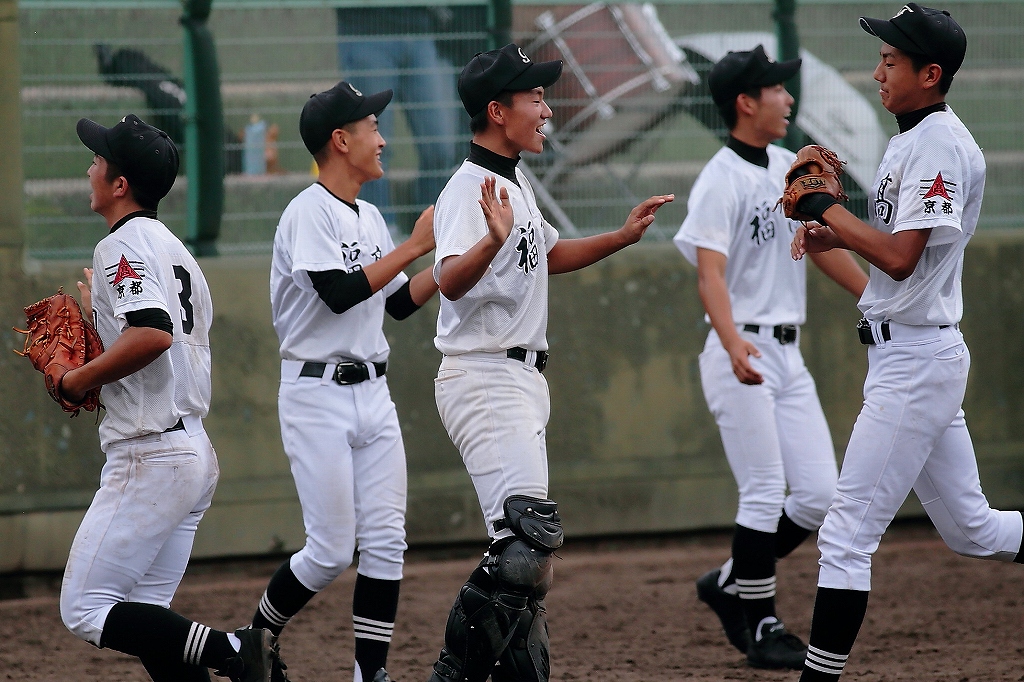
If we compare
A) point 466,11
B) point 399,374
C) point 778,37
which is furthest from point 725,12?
point 399,374

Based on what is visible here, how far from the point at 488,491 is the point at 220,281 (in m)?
3.17

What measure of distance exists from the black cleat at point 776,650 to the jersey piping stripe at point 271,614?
72.7 inches

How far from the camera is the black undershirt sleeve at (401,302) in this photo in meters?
4.91

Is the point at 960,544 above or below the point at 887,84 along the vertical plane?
below

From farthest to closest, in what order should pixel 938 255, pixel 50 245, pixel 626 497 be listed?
pixel 626 497, pixel 50 245, pixel 938 255

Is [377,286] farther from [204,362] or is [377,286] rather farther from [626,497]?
[626,497]

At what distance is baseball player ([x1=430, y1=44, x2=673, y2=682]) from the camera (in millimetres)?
3836

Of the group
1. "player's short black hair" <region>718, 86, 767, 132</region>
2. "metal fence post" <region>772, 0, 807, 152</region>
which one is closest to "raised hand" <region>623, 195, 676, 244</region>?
"player's short black hair" <region>718, 86, 767, 132</region>

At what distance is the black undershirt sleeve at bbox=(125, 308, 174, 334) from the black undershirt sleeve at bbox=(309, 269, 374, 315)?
816 millimetres

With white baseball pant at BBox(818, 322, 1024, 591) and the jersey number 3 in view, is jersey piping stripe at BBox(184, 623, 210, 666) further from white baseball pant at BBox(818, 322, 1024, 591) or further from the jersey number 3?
white baseball pant at BBox(818, 322, 1024, 591)

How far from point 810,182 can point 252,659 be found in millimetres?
2300

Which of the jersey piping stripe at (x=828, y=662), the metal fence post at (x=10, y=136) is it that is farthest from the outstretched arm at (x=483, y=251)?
the metal fence post at (x=10, y=136)

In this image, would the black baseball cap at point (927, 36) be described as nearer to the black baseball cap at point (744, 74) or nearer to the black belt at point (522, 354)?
the black baseball cap at point (744, 74)

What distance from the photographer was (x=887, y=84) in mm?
4000
